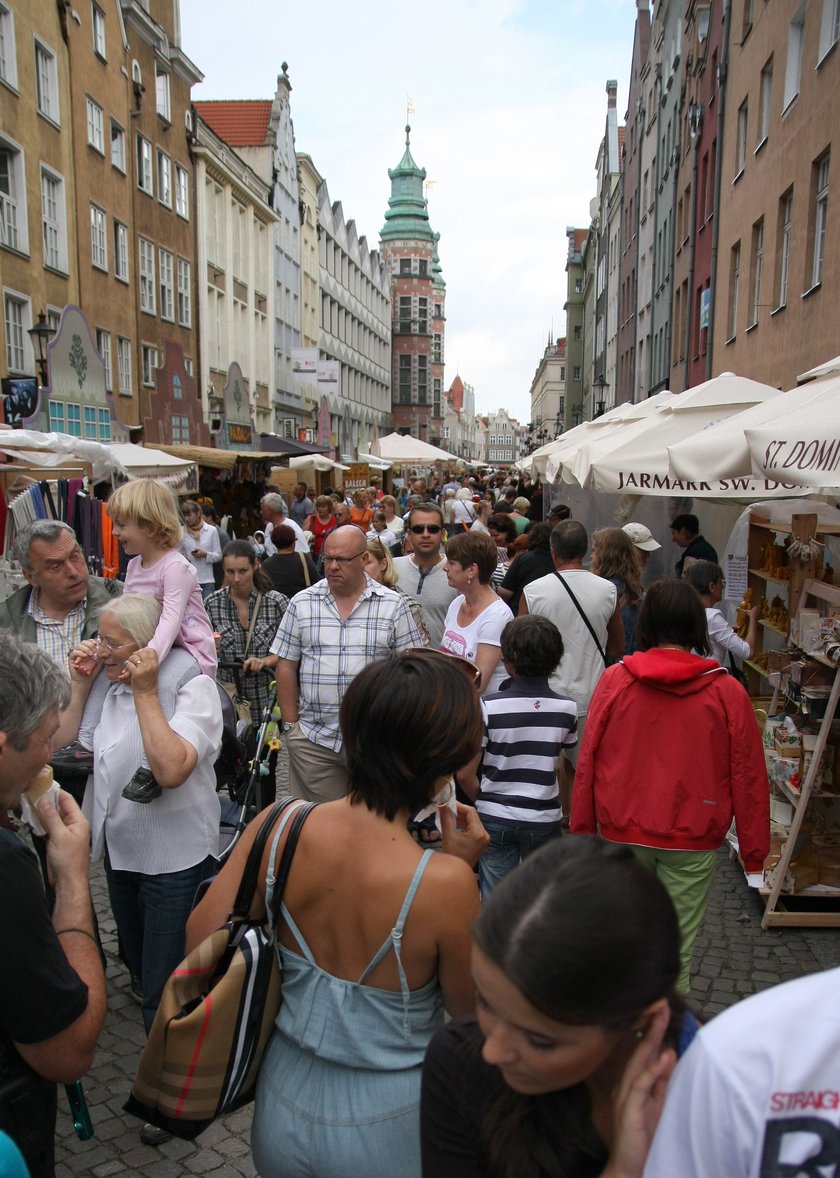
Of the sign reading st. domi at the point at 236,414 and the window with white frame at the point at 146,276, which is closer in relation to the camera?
the window with white frame at the point at 146,276

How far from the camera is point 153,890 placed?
3.13 m

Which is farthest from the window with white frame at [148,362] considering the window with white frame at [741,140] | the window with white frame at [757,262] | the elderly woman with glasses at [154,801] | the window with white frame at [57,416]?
the elderly woman with glasses at [154,801]

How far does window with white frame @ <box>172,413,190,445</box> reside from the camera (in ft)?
76.5

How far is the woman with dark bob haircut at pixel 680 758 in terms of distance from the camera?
340cm

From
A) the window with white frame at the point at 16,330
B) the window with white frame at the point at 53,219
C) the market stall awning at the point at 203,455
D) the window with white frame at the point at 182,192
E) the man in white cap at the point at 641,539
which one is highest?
the window with white frame at the point at 182,192

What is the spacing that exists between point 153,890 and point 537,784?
1.62 m

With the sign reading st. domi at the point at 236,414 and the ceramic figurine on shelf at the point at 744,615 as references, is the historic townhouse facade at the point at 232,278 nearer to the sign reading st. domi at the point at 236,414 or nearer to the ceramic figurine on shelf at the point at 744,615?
the sign reading st. domi at the point at 236,414

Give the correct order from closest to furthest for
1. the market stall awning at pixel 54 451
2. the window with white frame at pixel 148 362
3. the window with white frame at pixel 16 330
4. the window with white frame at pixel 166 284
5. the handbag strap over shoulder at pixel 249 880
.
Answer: the handbag strap over shoulder at pixel 249 880 < the market stall awning at pixel 54 451 < the window with white frame at pixel 16 330 < the window with white frame at pixel 148 362 < the window with white frame at pixel 166 284

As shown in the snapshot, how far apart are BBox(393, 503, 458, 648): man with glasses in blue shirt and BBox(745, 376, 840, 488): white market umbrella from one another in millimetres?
2558

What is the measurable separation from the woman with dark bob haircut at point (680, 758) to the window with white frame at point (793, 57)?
45.1 feet

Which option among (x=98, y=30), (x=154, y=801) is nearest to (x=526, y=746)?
(x=154, y=801)

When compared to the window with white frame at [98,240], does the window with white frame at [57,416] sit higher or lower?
lower

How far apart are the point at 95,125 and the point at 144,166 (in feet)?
11.9

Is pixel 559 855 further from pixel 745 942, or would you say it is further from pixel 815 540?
pixel 815 540
